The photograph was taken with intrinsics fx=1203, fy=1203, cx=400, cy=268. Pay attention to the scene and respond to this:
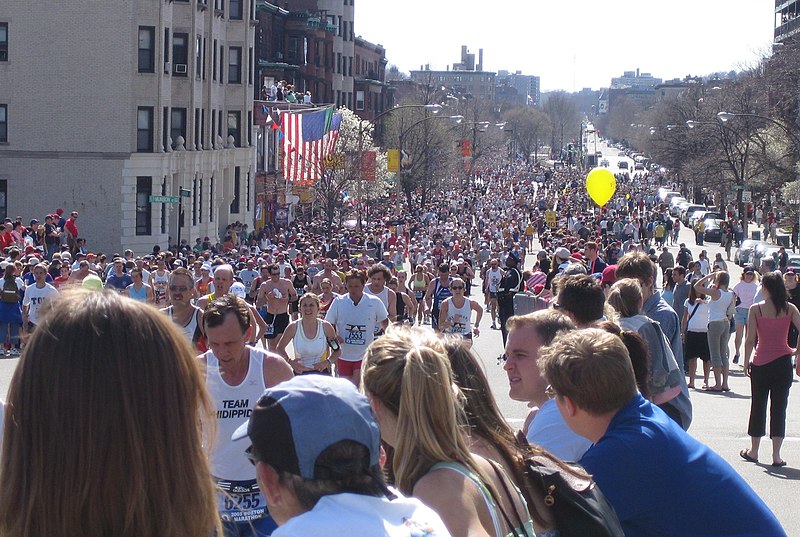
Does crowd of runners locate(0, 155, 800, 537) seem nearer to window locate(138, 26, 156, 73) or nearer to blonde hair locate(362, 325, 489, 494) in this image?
blonde hair locate(362, 325, 489, 494)

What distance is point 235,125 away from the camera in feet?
173

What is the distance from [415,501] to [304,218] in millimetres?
61784

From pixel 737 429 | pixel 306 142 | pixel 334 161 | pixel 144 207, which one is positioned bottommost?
pixel 737 429

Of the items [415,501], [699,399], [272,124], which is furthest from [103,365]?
[272,124]

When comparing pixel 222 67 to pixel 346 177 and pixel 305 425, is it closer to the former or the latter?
pixel 346 177

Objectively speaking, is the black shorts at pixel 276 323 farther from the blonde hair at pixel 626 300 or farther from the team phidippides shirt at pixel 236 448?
the blonde hair at pixel 626 300

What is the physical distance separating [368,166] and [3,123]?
625 inches

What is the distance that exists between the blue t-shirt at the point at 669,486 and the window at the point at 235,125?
4926 cm

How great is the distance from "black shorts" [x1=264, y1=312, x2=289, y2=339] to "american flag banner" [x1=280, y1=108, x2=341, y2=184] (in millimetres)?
27901

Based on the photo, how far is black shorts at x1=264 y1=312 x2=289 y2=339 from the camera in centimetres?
1756

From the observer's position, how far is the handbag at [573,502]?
362 centimetres

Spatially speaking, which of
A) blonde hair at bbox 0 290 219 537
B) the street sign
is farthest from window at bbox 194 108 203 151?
blonde hair at bbox 0 290 219 537

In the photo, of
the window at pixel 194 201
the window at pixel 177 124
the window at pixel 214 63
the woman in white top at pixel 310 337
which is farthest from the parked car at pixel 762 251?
the woman in white top at pixel 310 337

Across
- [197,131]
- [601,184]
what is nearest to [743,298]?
[601,184]
